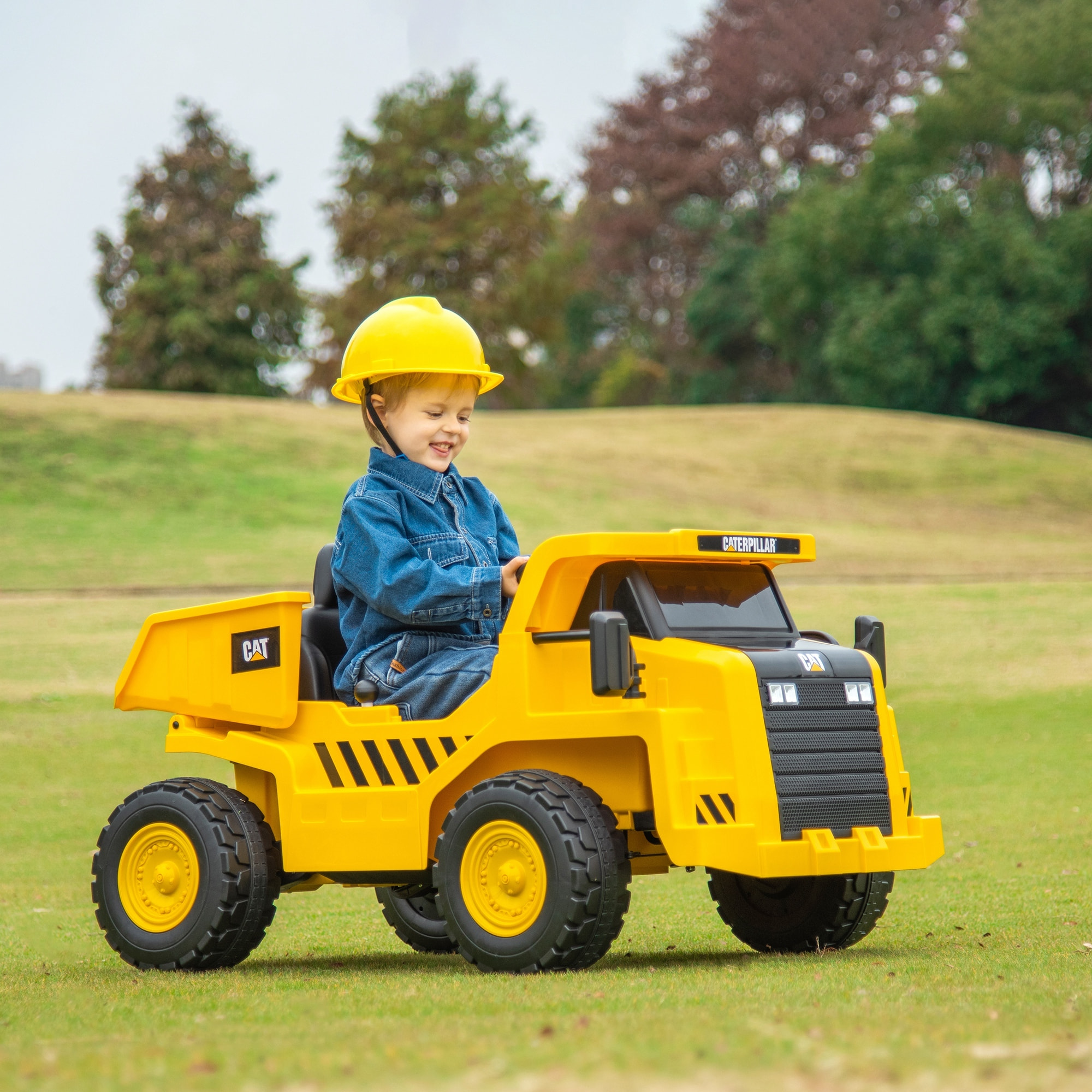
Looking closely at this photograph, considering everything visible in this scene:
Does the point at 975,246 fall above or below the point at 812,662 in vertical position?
above

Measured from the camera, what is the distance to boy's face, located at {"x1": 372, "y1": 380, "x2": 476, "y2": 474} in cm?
661

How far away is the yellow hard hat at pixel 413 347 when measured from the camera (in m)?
6.62

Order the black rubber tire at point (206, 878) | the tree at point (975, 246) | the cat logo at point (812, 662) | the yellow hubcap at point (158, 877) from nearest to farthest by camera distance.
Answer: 1. the cat logo at point (812, 662)
2. the black rubber tire at point (206, 878)
3. the yellow hubcap at point (158, 877)
4. the tree at point (975, 246)

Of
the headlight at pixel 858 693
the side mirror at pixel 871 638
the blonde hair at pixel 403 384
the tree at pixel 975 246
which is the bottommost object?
the headlight at pixel 858 693

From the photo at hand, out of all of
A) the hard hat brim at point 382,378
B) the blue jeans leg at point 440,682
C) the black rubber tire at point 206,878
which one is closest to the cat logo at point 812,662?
the blue jeans leg at point 440,682

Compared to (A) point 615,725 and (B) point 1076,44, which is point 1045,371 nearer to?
(B) point 1076,44

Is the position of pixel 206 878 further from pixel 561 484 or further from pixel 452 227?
pixel 452 227

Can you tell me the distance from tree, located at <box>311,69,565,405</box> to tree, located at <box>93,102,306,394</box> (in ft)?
8.23

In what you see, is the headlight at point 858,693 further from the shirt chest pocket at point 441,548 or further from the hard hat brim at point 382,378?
the hard hat brim at point 382,378

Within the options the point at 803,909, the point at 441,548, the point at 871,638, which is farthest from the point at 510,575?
the point at 803,909

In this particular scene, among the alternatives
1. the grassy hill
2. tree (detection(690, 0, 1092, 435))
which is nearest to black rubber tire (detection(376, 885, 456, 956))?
the grassy hill

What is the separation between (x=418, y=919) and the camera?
24.1 ft

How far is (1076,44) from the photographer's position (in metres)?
53.9

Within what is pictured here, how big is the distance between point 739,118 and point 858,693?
207ft
